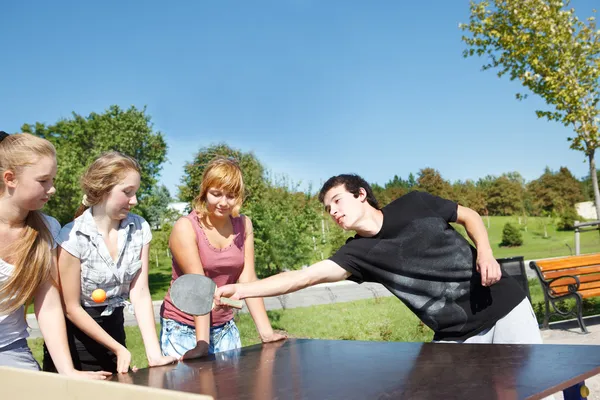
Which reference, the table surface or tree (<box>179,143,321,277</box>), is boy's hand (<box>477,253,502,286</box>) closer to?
the table surface

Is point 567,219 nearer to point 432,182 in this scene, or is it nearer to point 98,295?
point 432,182

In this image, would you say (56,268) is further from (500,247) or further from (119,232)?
(500,247)

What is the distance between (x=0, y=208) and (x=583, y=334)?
6.94m

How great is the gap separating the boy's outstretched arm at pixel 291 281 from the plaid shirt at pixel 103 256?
1.97 feet

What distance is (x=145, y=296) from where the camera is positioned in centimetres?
301

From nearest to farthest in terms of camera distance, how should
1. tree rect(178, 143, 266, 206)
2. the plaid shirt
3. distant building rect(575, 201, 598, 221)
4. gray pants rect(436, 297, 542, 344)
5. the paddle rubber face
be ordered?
the paddle rubber face
the plaid shirt
gray pants rect(436, 297, 542, 344)
tree rect(178, 143, 266, 206)
distant building rect(575, 201, 598, 221)

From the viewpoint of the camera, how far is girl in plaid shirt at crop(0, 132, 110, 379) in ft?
8.00

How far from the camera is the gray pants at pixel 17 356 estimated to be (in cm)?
242

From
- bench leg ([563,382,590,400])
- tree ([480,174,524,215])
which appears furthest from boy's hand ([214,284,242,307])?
tree ([480,174,524,215])

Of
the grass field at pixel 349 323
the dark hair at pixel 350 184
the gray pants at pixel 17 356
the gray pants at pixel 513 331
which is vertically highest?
the dark hair at pixel 350 184

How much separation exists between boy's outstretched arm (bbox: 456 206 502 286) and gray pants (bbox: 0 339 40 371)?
7.10ft

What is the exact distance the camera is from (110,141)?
22.4m

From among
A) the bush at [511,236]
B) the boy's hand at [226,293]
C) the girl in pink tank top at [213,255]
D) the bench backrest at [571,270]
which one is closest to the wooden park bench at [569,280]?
the bench backrest at [571,270]

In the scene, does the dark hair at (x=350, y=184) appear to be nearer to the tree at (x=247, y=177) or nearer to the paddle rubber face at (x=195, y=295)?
the paddle rubber face at (x=195, y=295)
